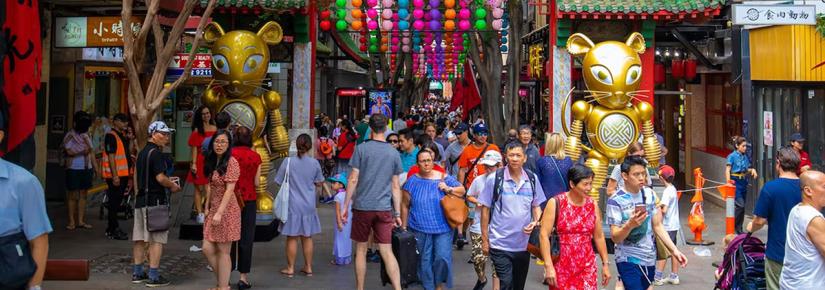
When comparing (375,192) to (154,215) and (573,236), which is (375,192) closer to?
(154,215)

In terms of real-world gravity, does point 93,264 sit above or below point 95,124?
below

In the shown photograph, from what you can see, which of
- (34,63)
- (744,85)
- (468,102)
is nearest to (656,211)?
(744,85)

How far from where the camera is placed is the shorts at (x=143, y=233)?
27.8ft

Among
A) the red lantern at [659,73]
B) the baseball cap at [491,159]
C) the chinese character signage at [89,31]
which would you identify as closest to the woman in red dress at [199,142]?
the chinese character signage at [89,31]

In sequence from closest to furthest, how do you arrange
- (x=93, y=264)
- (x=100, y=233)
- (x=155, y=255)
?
(x=155, y=255)
(x=93, y=264)
(x=100, y=233)

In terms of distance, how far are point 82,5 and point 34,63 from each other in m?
7.44

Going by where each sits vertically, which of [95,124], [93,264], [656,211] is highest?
[95,124]

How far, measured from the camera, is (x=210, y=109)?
1206cm

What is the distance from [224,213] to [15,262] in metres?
3.44

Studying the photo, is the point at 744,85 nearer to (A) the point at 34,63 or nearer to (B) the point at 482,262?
(B) the point at 482,262

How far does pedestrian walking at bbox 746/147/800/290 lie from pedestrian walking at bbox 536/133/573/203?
132 inches

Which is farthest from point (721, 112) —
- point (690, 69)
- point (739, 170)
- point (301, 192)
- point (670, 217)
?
point (301, 192)

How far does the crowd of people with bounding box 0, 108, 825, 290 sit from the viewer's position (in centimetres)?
568

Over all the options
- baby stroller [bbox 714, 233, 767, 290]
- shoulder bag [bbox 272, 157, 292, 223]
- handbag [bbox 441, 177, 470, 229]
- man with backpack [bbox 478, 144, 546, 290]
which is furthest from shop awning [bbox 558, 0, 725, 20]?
baby stroller [bbox 714, 233, 767, 290]
